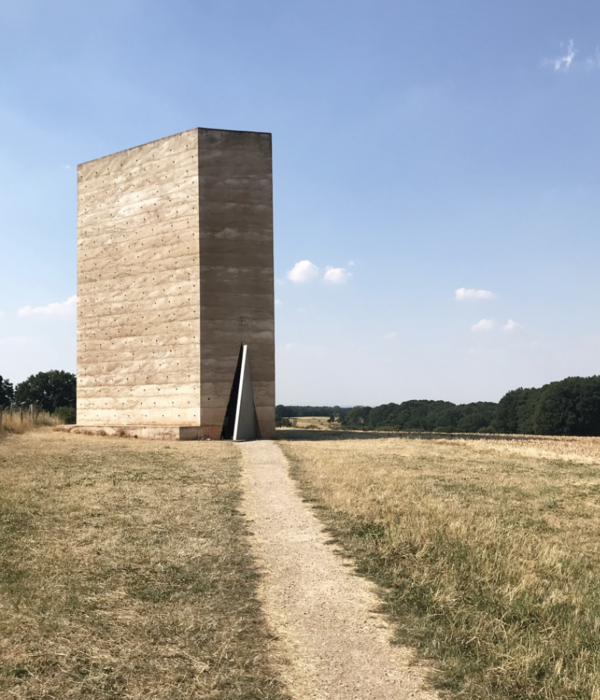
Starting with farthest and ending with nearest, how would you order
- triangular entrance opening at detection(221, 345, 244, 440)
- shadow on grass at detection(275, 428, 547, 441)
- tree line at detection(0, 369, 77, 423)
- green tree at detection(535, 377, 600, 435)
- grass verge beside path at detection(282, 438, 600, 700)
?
tree line at detection(0, 369, 77, 423) < green tree at detection(535, 377, 600, 435) < shadow on grass at detection(275, 428, 547, 441) < triangular entrance opening at detection(221, 345, 244, 440) < grass verge beside path at detection(282, 438, 600, 700)

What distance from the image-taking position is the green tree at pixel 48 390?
6475cm

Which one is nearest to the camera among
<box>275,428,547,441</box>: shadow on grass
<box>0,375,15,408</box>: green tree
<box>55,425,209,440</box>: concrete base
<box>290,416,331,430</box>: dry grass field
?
<box>55,425,209,440</box>: concrete base

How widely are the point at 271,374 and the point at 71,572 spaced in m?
24.9

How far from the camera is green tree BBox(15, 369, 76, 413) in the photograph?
6475cm

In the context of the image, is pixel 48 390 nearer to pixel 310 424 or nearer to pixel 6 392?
pixel 6 392

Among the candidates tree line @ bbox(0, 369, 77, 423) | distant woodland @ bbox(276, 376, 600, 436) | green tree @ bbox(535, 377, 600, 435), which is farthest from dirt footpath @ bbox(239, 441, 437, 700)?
tree line @ bbox(0, 369, 77, 423)

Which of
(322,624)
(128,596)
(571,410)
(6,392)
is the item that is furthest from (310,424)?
(322,624)

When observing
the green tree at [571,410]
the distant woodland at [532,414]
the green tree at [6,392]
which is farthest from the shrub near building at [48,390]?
the green tree at [571,410]

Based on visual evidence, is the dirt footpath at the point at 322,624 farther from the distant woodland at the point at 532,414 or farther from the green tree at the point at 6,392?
the green tree at the point at 6,392

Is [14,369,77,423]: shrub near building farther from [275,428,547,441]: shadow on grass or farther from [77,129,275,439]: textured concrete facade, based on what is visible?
[275,428,547,441]: shadow on grass

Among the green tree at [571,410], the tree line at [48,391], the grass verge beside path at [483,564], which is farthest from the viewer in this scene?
the tree line at [48,391]

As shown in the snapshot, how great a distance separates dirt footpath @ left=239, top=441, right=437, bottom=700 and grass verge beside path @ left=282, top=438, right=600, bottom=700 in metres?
0.29

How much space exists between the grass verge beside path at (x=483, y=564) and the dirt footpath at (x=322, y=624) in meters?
0.29

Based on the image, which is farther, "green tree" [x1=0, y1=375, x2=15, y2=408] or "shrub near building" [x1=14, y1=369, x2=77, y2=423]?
"green tree" [x1=0, y1=375, x2=15, y2=408]
